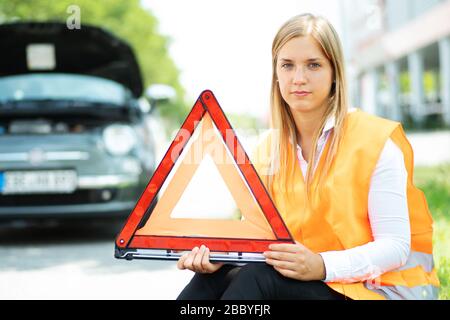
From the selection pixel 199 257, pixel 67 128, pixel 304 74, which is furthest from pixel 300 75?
pixel 67 128

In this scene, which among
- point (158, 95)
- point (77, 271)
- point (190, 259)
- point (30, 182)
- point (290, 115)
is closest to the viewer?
point (190, 259)

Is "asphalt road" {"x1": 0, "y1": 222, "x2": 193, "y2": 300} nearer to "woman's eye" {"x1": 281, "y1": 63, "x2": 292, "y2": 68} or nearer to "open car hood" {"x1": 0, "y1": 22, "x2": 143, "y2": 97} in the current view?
"open car hood" {"x1": 0, "y1": 22, "x2": 143, "y2": 97}

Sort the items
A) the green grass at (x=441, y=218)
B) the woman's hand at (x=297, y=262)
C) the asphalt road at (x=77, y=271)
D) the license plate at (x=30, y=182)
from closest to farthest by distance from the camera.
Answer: the woman's hand at (x=297, y=262), the green grass at (x=441, y=218), the asphalt road at (x=77, y=271), the license plate at (x=30, y=182)

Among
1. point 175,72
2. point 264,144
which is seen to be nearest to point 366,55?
point 175,72

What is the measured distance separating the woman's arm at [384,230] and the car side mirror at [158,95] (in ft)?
16.4

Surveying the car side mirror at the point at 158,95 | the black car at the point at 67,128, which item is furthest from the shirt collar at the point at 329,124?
the car side mirror at the point at 158,95

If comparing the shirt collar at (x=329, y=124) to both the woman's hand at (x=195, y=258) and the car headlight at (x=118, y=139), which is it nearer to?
the woman's hand at (x=195, y=258)

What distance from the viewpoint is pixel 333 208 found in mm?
2232

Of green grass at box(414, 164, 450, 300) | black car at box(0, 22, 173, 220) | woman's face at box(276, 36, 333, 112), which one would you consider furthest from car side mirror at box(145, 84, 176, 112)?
woman's face at box(276, 36, 333, 112)

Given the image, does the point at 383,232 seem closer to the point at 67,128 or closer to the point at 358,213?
the point at 358,213

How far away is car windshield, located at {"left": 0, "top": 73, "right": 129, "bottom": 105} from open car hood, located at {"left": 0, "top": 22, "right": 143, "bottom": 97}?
87 millimetres

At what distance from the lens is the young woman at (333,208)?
7.22 feet

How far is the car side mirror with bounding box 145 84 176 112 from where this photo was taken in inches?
281

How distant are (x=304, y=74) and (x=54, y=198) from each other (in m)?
4.14
